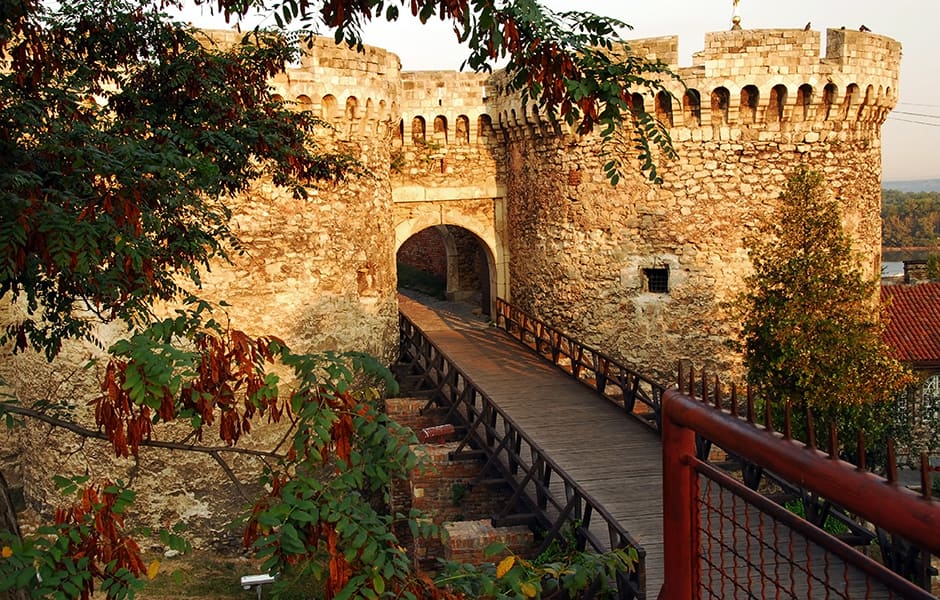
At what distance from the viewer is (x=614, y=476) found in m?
8.85

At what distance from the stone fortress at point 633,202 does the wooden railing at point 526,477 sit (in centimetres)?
172

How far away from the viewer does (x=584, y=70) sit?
157 inches

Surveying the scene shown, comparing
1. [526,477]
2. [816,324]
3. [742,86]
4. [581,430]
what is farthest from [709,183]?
[526,477]

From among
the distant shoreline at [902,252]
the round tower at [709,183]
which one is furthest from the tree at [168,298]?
the distant shoreline at [902,252]

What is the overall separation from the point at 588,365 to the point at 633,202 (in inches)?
103

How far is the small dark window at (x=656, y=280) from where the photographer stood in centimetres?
1388

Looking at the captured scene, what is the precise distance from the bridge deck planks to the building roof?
797 cm

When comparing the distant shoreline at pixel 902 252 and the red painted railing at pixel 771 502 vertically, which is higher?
the red painted railing at pixel 771 502

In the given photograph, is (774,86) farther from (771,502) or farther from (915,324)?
(771,502)

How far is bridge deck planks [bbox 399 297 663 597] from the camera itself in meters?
8.00

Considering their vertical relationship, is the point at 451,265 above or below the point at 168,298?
below

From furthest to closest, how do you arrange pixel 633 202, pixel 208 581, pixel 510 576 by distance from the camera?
pixel 633 202 → pixel 208 581 → pixel 510 576

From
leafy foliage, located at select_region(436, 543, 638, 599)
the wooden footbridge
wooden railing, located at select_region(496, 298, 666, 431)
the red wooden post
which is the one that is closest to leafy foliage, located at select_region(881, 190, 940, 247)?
wooden railing, located at select_region(496, 298, 666, 431)

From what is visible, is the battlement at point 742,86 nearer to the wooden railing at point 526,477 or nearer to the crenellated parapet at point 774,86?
the crenellated parapet at point 774,86
